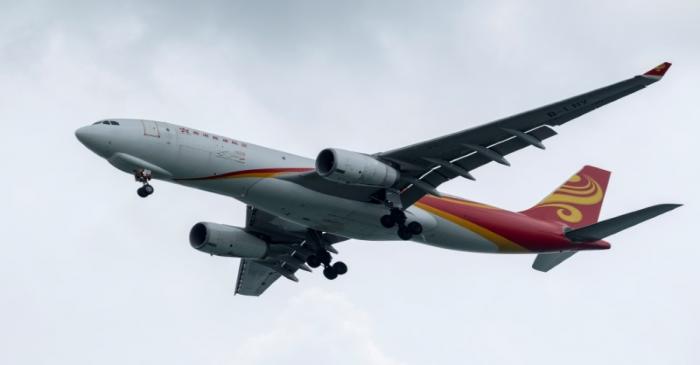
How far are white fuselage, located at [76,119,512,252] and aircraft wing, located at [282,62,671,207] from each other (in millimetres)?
591

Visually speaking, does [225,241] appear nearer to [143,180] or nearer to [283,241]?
[283,241]

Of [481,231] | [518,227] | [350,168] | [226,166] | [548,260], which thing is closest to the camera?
[350,168]

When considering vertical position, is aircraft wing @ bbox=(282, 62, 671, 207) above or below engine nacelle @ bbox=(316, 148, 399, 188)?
above

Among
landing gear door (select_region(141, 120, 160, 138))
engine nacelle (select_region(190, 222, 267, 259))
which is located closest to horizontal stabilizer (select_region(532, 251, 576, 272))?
engine nacelle (select_region(190, 222, 267, 259))

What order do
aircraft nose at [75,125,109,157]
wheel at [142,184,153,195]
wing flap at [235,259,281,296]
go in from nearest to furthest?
aircraft nose at [75,125,109,157]
wheel at [142,184,153,195]
wing flap at [235,259,281,296]

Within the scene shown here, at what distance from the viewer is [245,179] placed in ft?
120

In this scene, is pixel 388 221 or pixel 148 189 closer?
pixel 148 189

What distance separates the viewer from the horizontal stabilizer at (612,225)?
38.0 m

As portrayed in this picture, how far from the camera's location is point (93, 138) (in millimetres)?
34812

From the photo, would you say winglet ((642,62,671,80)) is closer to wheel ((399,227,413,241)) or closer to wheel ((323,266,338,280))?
wheel ((399,227,413,241))

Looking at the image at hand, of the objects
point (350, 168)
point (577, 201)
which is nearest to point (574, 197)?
point (577, 201)

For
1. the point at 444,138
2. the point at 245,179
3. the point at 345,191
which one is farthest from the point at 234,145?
the point at 444,138

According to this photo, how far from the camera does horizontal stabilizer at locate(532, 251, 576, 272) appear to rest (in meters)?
43.5

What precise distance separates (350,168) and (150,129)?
6.78 metres
